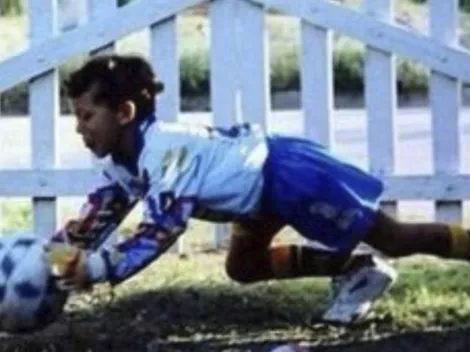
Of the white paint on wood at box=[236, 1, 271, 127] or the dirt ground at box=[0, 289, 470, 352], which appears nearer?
the dirt ground at box=[0, 289, 470, 352]

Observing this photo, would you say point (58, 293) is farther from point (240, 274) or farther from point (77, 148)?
point (77, 148)

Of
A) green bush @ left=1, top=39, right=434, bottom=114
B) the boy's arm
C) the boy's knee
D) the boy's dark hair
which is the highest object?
green bush @ left=1, top=39, right=434, bottom=114

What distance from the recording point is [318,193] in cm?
650

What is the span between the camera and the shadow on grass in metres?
6.54

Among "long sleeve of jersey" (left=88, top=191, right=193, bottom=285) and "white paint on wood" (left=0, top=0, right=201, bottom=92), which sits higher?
"white paint on wood" (left=0, top=0, right=201, bottom=92)

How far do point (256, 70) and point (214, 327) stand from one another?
1503mm

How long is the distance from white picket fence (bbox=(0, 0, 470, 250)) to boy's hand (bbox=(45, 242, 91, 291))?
1.94 m

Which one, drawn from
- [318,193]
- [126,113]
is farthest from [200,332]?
[126,113]

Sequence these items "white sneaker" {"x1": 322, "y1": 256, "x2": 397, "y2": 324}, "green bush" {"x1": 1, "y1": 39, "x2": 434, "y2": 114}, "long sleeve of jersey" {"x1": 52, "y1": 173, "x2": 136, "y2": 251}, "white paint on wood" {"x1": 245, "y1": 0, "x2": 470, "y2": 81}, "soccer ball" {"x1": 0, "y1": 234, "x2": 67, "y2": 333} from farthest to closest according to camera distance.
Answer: "green bush" {"x1": 1, "y1": 39, "x2": 434, "y2": 114} < "white paint on wood" {"x1": 245, "y1": 0, "x2": 470, "y2": 81} < "white sneaker" {"x1": 322, "y1": 256, "x2": 397, "y2": 324} < "long sleeve of jersey" {"x1": 52, "y1": 173, "x2": 136, "y2": 251} < "soccer ball" {"x1": 0, "y1": 234, "x2": 67, "y2": 333}

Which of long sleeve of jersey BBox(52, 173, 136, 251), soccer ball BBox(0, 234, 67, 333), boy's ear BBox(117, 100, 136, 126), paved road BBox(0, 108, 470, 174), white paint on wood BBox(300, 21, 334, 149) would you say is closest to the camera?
soccer ball BBox(0, 234, 67, 333)

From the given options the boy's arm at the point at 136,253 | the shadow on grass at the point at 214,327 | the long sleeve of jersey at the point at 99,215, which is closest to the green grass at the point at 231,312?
the shadow on grass at the point at 214,327

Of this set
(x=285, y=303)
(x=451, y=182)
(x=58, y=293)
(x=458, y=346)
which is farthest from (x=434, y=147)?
(x=58, y=293)

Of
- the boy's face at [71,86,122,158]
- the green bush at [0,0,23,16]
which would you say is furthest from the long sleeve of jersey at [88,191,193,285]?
the green bush at [0,0,23,16]

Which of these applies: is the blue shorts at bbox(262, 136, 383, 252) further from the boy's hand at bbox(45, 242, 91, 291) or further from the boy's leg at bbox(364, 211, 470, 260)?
the boy's hand at bbox(45, 242, 91, 291)
